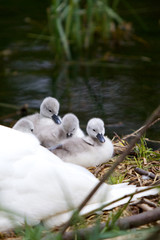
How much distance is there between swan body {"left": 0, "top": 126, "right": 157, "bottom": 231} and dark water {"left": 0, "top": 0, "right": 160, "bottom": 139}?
194cm

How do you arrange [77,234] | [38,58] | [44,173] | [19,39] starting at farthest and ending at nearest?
[19,39] < [38,58] < [44,173] < [77,234]

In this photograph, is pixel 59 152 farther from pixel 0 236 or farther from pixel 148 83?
pixel 148 83

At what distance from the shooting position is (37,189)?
2355mm

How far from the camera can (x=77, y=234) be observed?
218 centimetres

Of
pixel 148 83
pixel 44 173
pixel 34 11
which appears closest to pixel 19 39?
pixel 34 11

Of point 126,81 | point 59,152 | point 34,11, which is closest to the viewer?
point 59,152

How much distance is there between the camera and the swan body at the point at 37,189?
2.35m

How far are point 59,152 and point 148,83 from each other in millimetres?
2941

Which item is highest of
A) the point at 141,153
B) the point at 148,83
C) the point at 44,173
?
the point at 44,173

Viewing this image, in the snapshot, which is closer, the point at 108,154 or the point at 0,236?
the point at 0,236

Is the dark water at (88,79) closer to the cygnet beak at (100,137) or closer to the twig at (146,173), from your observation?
the cygnet beak at (100,137)

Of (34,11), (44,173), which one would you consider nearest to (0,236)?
(44,173)

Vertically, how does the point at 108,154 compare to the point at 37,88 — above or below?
above

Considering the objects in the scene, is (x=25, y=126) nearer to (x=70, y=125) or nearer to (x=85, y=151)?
(x=70, y=125)
